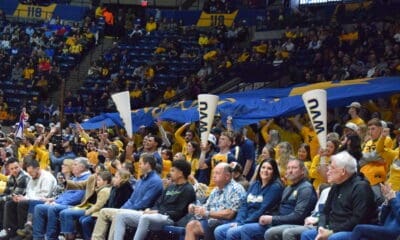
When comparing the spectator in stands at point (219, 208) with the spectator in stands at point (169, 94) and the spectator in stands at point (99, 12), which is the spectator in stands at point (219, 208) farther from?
the spectator in stands at point (99, 12)

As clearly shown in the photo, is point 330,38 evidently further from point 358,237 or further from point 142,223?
point 358,237

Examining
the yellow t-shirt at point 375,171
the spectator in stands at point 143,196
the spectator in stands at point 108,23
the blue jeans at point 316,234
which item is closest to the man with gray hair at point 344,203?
the blue jeans at point 316,234

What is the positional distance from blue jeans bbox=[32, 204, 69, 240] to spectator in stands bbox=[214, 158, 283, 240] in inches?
131

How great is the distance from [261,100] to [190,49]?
1367cm

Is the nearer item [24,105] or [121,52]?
[24,105]

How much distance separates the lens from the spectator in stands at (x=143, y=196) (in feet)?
38.0

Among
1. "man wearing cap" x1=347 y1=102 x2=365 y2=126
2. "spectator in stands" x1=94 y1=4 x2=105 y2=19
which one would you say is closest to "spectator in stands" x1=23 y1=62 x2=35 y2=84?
"spectator in stands" x1=94 y1=4 x2=105 y2=19

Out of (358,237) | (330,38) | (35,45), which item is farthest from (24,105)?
(358,237)

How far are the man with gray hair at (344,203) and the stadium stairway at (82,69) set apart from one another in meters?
21.3

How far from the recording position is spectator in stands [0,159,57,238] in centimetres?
1358

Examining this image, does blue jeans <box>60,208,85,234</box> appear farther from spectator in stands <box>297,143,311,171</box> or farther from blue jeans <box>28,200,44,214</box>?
spectator in stands <box>297,143,311,171</box>

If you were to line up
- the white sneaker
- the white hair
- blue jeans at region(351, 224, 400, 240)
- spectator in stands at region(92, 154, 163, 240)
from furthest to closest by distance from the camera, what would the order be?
the white sneaker < spectator in stands at region(92, 154, 163, 240) < the white hair < blue jeans at region(351, 224, 400, 240)

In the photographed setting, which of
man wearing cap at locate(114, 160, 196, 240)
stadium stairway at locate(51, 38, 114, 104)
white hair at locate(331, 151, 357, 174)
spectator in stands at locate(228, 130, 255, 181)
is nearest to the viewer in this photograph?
white hair at locate(331, 151, 357, 174)

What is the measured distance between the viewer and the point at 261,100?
16875 mm
